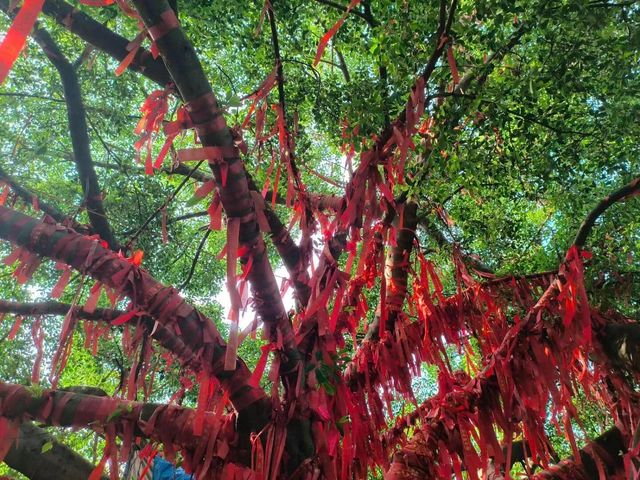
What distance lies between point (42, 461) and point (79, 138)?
4.99 feet

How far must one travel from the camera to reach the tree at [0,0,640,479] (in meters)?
1.34

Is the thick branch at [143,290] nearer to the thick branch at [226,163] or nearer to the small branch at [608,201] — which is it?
the thick branch at [226,163]

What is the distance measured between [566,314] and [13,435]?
1.89m

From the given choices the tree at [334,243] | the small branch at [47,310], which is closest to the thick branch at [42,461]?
the tree at [334,243]

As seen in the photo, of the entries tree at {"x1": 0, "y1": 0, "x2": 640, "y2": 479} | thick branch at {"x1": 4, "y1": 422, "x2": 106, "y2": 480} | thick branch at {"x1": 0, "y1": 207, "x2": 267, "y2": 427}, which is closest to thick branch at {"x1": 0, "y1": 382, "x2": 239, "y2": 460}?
tree at {"x1": 0, "y1": 0, "x2": 640, "y2": 479}

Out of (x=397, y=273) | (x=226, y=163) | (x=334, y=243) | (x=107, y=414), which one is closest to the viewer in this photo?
(x=226, y=163)

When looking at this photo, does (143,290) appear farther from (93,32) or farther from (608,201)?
(608,201)

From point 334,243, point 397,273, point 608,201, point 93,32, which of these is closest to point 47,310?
point 93,32

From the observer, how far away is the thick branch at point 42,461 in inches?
57.8

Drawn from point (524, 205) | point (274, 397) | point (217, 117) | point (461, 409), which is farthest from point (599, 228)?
point (217, 117)

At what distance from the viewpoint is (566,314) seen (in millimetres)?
1886

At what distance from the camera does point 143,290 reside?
53.3 inches

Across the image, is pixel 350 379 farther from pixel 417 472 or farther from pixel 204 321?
pixel 204 321

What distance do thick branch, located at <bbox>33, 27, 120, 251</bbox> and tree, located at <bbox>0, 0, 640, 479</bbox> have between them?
0.01 meters
